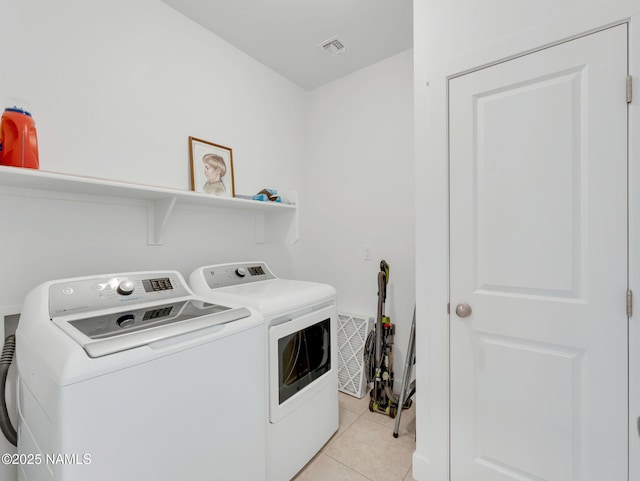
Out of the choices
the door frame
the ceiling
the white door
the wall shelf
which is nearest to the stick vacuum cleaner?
the door frame

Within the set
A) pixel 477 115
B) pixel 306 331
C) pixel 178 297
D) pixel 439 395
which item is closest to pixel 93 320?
pixel 178 297

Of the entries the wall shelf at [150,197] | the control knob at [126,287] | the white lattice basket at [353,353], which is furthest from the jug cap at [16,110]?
the white lattice basket at [353,353]

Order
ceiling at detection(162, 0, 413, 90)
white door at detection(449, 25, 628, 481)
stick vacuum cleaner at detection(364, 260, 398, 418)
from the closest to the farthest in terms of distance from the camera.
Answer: white door at detection(449, 25, 628, 481), ceiling at detection(162, 0, 413, 90), stick vacuum cleaner at detection(364, 260, 398, 418)

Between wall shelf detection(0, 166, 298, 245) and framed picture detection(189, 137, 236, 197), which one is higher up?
framed picture detection(189, 137, 236, 197)

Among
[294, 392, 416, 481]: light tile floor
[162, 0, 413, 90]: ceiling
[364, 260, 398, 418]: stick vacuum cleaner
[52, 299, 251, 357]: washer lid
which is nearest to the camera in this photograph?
[52, 299, 251, 357]: washer lid

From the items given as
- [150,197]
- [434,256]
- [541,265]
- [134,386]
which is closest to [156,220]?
[150,197]

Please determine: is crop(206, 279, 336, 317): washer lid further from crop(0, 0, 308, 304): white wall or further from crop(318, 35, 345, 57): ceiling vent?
crop(318, 35, 345, 57): ceiling vent

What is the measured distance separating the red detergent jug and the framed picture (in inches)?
31.9

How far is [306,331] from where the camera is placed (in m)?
1.62

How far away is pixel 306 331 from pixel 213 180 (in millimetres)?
1230

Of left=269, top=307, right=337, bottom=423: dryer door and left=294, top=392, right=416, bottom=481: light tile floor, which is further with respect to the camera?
left=294, top=392, right=416, bottom=481: light tile floor

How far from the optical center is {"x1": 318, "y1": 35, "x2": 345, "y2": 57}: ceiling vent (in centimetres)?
214

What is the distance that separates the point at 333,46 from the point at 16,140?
2051 mm

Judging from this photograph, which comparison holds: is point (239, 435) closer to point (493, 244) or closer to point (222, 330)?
point (222, 330)
